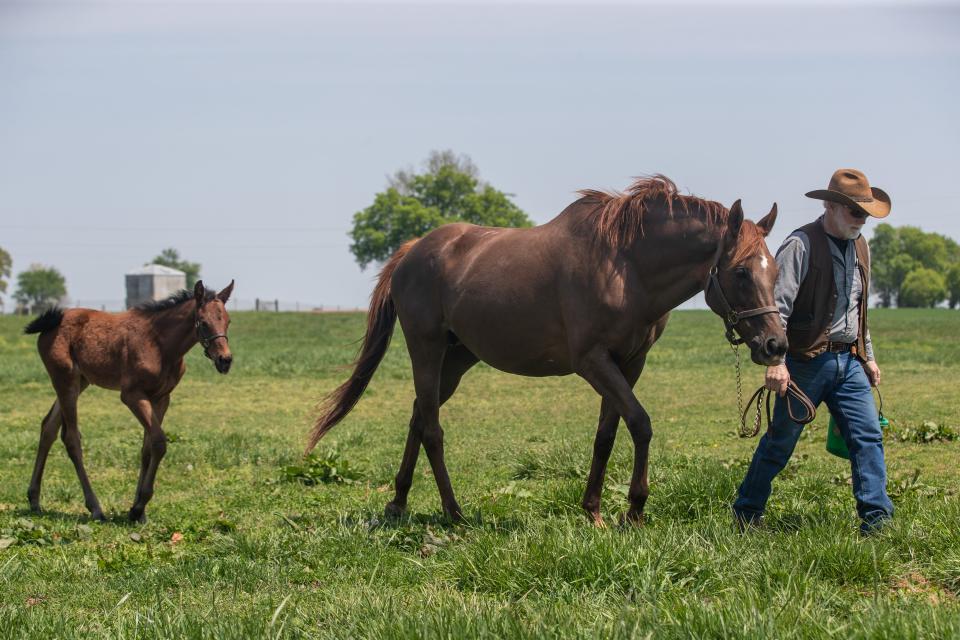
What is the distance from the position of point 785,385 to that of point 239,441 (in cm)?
750

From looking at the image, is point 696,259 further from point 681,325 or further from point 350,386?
point 681,325

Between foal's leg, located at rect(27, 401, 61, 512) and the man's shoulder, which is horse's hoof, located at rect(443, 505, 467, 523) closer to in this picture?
the man's shoulder

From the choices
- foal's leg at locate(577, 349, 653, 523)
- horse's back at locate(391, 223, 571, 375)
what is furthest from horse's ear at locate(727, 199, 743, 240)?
horse's back at locate(391, 223, 571, 375)

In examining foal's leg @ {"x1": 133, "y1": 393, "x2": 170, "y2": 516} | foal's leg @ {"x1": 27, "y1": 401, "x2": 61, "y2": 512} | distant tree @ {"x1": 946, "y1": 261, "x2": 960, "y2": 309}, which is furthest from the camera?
distant tree @ {"x1": 946, "y1": 261, "x2": 960, "y2": 309}

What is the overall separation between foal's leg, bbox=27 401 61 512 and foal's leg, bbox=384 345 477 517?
132 inches

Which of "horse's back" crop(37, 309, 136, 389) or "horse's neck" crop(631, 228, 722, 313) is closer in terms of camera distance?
"horse's neck" crop(631, 228, 722, 313)

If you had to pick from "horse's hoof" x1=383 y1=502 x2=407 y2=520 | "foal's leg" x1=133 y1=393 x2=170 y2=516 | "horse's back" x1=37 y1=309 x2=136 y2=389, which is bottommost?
"horse's hoof" x1=383 y1=502 x2=407 y2=520

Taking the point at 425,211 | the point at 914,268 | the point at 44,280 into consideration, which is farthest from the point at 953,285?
the point at 44,280

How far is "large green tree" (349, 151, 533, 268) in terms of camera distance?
83.7m

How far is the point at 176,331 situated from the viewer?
888 cm

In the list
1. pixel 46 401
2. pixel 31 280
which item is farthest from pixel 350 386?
pixel 31 280

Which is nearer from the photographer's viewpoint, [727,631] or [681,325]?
[727,631]

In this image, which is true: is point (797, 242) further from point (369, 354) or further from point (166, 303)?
point (166, 303)

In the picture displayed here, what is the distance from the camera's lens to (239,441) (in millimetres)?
11398
